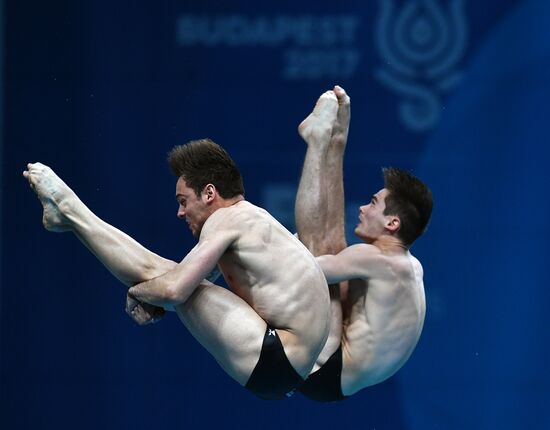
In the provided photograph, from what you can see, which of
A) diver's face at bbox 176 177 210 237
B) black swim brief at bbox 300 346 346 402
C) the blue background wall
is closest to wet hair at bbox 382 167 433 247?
black swim brief at bbox 300 346 346 402

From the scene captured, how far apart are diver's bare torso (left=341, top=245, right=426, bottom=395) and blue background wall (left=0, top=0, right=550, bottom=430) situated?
5.25 ft

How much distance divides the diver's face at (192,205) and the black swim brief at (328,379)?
0.89 m

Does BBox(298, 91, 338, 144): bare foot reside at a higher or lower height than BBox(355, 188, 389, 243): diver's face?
higher

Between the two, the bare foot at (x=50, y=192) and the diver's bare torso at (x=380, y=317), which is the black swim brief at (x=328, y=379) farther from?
the bare foot at (x=50, y=192)

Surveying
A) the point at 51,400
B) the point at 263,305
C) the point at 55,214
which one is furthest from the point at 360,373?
the point at 51,400

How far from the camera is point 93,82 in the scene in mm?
6801

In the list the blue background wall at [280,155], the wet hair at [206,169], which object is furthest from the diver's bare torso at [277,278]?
the blue background wall at [280,155]

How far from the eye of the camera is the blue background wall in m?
6.77

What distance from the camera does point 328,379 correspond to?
5.16m

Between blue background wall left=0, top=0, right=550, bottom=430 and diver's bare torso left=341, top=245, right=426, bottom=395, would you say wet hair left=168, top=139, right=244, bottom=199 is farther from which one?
blue background wall left=0, top=0, right=550, bottom=430

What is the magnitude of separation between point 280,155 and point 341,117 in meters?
1.51

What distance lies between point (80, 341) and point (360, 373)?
2217mm

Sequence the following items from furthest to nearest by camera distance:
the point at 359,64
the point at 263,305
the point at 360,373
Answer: the point at 359,64
the point at 360,373
the point at 263,305

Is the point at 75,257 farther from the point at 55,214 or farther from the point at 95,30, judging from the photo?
the point at 55,214
